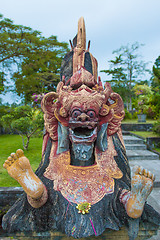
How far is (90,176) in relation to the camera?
1.55 metres

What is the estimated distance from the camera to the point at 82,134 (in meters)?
1.58

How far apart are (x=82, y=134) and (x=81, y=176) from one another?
35 centimetres

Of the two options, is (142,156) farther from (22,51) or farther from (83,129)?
(22,51)

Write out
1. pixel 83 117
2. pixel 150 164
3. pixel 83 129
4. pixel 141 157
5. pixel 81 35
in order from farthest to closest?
pixel 141 157 < pixel 150 164 < pixel 81 35 < pixel 83 129 < pixel 83 117

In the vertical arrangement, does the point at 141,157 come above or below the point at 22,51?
below

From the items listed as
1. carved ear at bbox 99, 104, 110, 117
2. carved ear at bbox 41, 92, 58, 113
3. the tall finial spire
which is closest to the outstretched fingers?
carved ear at bbox 41, 92, 58, 113

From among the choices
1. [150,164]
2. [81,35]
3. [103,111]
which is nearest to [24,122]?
[81,35]

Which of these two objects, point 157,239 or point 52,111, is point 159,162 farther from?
point 52,111

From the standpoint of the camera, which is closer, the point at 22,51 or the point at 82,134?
the point at 82,134

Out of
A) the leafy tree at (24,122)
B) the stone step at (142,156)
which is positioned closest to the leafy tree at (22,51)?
the leafy tree at (24,122)

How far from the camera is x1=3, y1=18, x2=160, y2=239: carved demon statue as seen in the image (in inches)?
51.2

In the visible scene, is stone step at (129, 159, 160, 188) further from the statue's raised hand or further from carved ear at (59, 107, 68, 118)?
the statue's raised hand

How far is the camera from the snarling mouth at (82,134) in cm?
149

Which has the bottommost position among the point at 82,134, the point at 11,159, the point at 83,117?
the point at 11,159
